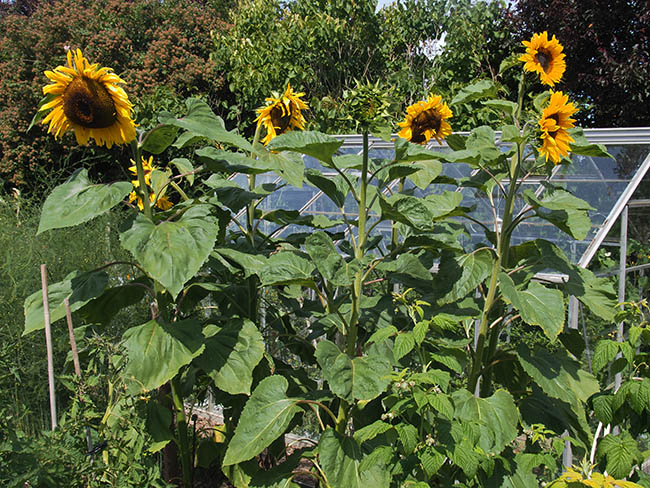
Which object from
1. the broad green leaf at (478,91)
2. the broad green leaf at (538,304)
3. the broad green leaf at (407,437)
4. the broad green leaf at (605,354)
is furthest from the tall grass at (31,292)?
the broad green leaf at (605,354)

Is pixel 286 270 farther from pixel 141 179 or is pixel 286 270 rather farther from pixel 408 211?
pixel 141 179

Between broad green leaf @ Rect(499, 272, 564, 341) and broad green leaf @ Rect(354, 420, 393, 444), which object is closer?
broad green leaf @ Rect(354, 420, 393, 444)

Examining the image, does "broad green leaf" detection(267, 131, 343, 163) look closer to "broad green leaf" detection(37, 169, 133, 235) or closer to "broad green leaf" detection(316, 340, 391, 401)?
"broad green leaf" detection(37, 169, 133, 235)

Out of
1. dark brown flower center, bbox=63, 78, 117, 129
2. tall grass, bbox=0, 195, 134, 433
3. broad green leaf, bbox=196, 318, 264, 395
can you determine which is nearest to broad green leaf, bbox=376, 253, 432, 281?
broad green leaf, bbox=196, 318, 264, 395

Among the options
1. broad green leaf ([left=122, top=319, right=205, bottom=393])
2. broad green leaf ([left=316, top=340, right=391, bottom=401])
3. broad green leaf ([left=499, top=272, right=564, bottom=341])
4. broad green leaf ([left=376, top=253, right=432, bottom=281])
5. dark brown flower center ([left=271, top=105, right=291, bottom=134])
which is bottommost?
broad green leaf ([left=316, top=340, right=391, bottom=401])

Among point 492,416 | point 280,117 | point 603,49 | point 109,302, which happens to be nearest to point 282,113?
point 280,117

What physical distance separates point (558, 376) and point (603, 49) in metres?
8.68

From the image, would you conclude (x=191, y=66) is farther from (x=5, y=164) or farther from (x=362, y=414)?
(x=362, y=414)

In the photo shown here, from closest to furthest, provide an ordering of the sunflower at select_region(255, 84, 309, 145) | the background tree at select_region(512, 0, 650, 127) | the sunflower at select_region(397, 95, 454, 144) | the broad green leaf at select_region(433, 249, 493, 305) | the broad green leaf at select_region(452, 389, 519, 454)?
the broad green leaf at select_region(452, 389, 519, 454) → the broad green leaf at select_region(433, 249, 493, 305) → the sunflower at select_region(255, 84, 309, 145) → the sunflower at select_region(397, 95, 454, 144) → the background tree at select_region(512, 0, 650, 127)

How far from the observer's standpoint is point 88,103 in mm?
2182

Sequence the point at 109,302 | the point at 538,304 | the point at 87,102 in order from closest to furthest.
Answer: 1. the point at 87,102
2. the point at 538,304
3. the point at 109,302

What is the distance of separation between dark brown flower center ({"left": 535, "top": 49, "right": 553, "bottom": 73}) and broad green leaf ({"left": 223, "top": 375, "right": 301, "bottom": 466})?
68.5 inches

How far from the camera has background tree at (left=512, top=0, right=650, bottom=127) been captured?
931 centimetres

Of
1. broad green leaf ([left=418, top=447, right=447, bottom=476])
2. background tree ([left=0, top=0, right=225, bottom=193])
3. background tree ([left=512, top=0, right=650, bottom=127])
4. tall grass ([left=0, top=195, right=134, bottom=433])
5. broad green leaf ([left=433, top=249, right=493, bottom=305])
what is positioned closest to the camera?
broad green leaf ([left=418, top=447, right=447, bottom=476])
